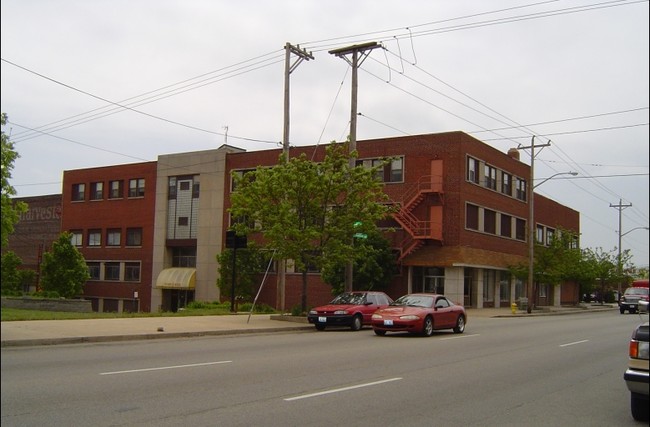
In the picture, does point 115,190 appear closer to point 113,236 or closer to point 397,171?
point 113,236

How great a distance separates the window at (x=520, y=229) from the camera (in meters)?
54.3

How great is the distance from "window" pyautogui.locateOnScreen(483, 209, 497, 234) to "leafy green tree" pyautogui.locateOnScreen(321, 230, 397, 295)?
8.55 metres

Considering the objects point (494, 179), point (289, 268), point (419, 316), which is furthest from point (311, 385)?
point (494, 179)

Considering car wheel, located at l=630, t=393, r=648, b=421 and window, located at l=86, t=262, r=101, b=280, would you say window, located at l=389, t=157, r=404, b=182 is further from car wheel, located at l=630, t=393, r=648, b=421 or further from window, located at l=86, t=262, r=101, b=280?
car wheel, located at l=630, t=393, r=648, b=421

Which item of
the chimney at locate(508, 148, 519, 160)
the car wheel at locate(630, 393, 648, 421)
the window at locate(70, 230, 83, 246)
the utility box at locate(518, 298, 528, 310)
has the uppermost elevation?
the chimney at locate(508, 148, 519, 160)

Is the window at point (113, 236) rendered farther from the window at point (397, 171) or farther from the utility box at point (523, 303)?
the utility box at point (523, 303)

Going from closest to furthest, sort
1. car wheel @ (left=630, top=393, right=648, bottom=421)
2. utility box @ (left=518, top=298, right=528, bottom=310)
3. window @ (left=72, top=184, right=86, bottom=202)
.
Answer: car wheel @ (left=630, top=393, right=648, bottom=421) → utility box @ (left=518, top=298, right=528, bottom=310) → window @ (left=72, top=184, right=86, bottom=202)

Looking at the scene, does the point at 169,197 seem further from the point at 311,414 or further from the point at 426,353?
the point at 311,414

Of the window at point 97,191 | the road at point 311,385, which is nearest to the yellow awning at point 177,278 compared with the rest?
the window at point 97,191

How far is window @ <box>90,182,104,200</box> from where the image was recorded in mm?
57969

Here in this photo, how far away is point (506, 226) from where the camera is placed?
5228 centimetres

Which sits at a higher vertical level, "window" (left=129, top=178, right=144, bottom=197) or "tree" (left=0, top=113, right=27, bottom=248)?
"window" (left=129, top=178, right=144, bottom=197)

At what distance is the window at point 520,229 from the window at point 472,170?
31.3ft

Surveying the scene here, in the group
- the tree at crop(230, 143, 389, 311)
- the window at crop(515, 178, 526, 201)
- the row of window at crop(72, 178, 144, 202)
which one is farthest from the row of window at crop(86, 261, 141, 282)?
the window at crop(515, 178, 526, 201)
